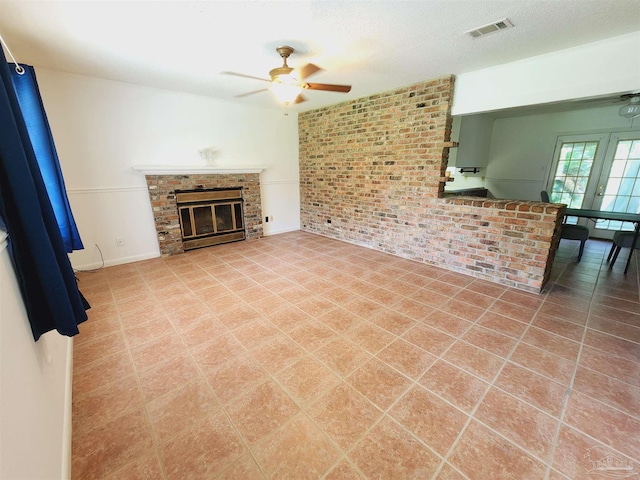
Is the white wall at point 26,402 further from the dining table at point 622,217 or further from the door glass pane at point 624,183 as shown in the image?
the door glass pane at point 624,183

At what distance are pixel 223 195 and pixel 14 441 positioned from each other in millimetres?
3994

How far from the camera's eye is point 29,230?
1.01m

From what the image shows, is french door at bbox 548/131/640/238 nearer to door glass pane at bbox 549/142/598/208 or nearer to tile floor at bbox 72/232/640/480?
door glass pane at bbox 549/142/598/208

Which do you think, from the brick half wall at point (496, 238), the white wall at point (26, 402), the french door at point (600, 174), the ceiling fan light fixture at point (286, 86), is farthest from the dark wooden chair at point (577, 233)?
the white wall at point (26, 402)

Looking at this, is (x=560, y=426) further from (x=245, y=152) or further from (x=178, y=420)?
(x=245, y=152)

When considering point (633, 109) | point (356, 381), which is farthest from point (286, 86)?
point (633, 109)

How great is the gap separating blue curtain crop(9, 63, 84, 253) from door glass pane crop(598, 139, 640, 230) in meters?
8.01

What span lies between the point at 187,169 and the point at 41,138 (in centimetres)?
Result: 165

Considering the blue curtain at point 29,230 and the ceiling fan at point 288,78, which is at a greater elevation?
the ceiling fan at point 288,78

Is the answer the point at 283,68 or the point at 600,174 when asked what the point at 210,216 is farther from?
the point at 600,174

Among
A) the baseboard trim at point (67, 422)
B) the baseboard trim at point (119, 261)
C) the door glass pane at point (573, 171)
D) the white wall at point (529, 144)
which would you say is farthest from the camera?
the door glass pane at point (573, 171)

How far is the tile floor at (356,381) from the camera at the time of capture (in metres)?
1.26

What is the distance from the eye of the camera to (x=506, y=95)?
289 centimetres

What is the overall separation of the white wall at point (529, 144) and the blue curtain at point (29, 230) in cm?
726
